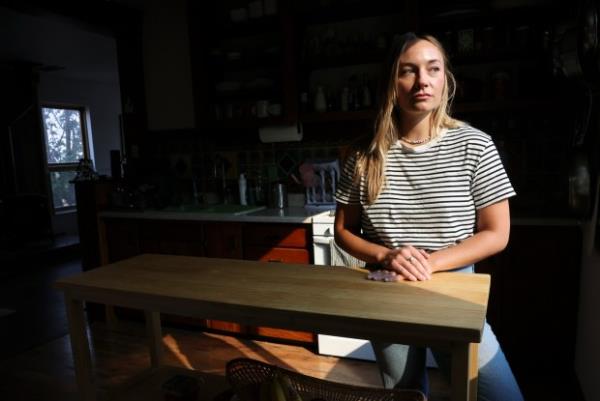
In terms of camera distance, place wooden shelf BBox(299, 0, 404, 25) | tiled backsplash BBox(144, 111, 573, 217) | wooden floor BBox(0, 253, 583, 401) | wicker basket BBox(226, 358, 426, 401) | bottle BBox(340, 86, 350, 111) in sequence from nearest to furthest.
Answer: wicker basket BBox(226, 358, 426, 401)
wooden floor BBox(0, 253, 583, 401)
tiled backsplash BBox(144, 111, 573, 217)
wooden shelf BBox(299, 0, 404, 25)
bottle BBox(340, 86, 350, 111)

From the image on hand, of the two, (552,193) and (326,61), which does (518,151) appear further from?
(326,61)

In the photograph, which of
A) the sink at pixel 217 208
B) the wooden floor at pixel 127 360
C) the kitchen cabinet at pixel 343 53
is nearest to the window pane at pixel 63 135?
the wooden floor at pixel 127 360

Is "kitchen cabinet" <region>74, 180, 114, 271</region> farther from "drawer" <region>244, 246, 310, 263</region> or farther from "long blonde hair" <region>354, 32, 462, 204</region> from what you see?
"long blonde hair" <region>354, 32, 462, 204</region>

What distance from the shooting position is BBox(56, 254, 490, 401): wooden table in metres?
0.86

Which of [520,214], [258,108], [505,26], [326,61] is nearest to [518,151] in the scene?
[520,214]

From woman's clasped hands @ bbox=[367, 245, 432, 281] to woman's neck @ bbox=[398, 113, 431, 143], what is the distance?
311 mm

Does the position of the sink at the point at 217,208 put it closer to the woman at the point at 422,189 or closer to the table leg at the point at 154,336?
→ the table leg at the point at 154,336

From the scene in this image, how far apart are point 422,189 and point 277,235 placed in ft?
5.27

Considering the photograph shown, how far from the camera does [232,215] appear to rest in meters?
2.79

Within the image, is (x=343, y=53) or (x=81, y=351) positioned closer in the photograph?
(x=81, y=351)

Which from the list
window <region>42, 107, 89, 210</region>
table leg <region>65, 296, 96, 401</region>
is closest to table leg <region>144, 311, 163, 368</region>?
table leg <region>65, 296, 96, 401</region>

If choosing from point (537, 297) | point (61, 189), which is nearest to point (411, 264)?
point (537, 297)

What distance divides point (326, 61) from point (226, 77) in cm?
89

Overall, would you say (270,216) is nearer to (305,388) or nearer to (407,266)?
(407,266)
